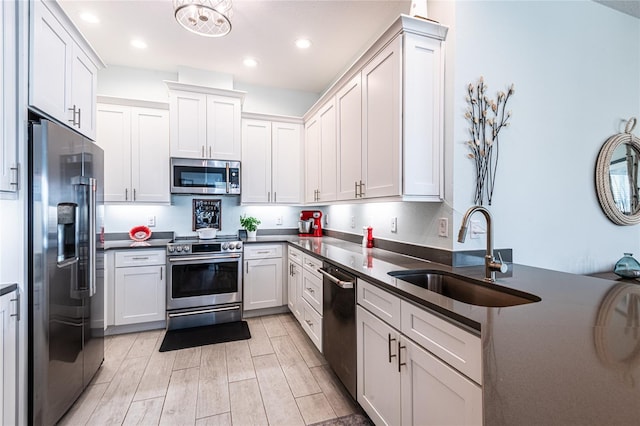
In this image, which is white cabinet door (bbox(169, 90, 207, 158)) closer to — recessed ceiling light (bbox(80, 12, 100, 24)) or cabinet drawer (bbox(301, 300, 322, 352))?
recessed ceiling light (bbox(80, 12, 100, 24))

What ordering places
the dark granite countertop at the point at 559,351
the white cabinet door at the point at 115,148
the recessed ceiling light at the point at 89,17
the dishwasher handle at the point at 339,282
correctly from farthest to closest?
the white cabinet door at the point at 115,148 < the recessed ceiling light at the point at 89,17 < the dishwasher handle at the point at 339,282 < the dark granite countertop at the point at 559,351

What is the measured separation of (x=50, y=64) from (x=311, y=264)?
7.34 ft

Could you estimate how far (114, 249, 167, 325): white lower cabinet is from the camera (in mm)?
2984

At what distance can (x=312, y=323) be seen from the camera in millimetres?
2598

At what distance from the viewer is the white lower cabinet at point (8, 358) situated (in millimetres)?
1346

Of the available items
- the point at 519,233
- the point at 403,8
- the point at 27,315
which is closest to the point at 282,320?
the point at 27,315

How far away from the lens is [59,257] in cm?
168

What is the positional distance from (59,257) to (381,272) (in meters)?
1.89

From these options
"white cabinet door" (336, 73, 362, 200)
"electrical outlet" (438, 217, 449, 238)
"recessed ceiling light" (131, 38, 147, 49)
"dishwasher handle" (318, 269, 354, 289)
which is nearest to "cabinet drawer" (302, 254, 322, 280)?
"dishwasher handle" (318, 269, 354, 289)

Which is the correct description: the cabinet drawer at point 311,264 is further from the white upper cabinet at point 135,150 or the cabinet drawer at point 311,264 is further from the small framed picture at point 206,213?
the white upper cabinet at point 135,150

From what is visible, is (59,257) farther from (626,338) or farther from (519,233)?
(519,233)

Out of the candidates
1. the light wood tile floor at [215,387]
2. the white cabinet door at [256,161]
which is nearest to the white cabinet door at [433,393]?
the light wood tile floor at [215,387]

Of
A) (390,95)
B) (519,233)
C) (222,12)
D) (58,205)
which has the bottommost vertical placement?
(519,233)

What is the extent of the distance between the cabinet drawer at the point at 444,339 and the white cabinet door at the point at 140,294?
9.07ft
